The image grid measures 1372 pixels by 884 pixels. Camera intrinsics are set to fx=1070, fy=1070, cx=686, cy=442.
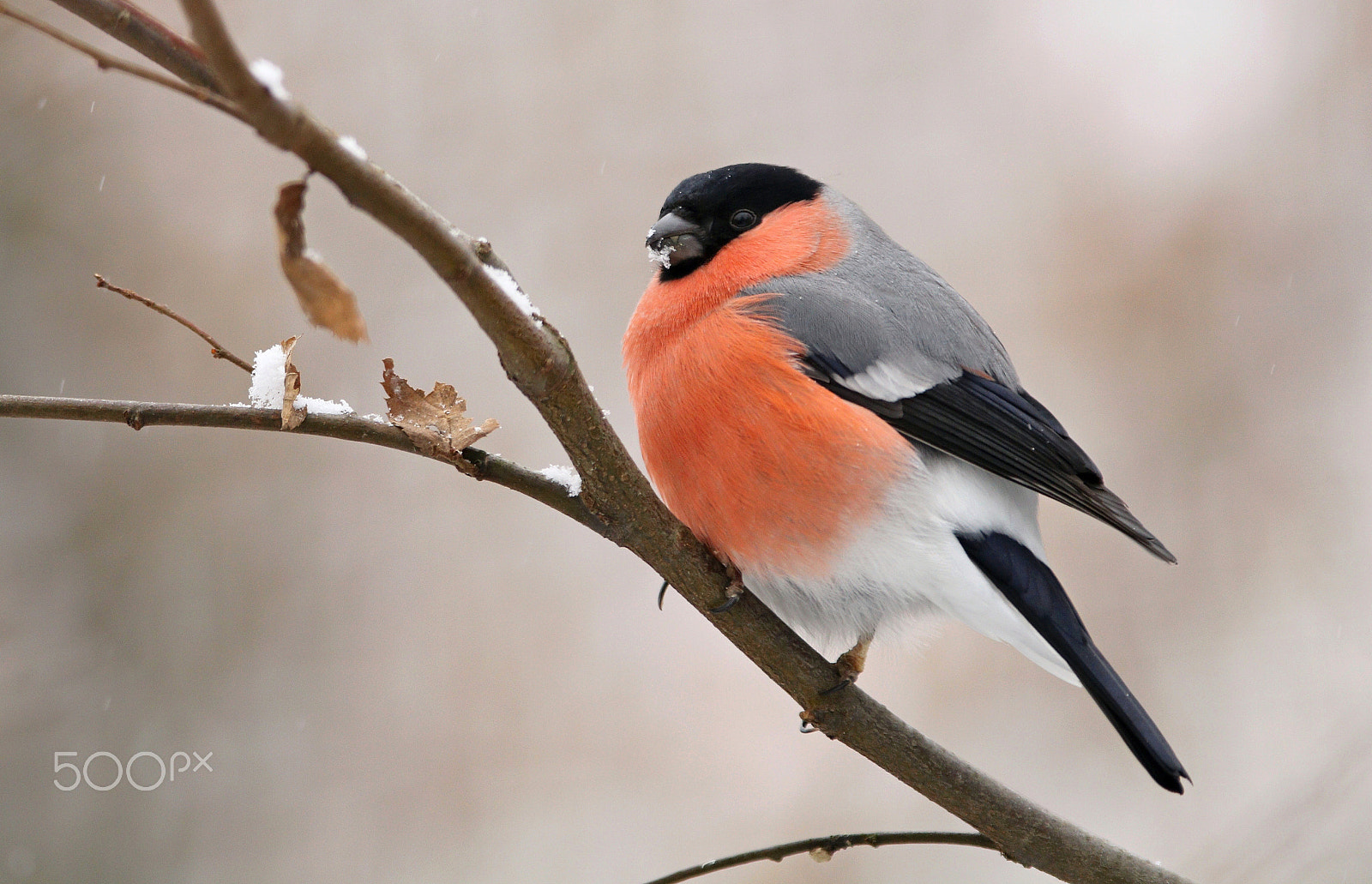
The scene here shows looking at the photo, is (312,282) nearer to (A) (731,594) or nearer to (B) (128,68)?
(B) (128,68)

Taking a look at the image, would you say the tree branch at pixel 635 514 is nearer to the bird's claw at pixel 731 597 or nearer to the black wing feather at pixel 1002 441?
the bird's claw at pixel 731 597

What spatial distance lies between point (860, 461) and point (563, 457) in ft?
6.98

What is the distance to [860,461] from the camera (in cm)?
203

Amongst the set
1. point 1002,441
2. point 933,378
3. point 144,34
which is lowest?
point 144,34

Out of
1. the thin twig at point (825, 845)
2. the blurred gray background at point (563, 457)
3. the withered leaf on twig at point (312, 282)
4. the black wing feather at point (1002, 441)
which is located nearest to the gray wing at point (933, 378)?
the black wing feather at point (1002, 441)

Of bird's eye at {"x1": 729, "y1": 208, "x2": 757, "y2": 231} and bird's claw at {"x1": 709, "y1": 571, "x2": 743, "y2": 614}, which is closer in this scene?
bird's claw at {"x1": 709, "y1": 571, "x2": 743, "y2": 614}

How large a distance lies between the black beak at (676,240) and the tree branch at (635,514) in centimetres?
86

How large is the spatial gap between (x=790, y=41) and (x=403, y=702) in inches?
124

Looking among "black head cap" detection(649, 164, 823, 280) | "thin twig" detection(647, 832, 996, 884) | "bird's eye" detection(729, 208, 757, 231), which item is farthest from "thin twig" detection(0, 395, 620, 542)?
"bird's eye" detection(729, 208, 757, 231)

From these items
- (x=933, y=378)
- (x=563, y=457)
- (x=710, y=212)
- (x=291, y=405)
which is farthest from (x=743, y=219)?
(x=563, y=457)

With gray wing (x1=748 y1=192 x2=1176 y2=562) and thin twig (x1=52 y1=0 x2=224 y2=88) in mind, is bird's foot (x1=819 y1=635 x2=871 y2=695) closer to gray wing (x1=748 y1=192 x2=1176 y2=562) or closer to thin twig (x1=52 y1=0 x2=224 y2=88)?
gray wing (x1=748 y1=192 x2=1176 y2=562)

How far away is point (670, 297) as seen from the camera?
2.37 m

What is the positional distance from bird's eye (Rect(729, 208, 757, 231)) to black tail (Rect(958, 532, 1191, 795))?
902 mm

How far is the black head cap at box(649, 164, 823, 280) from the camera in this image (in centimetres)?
245
